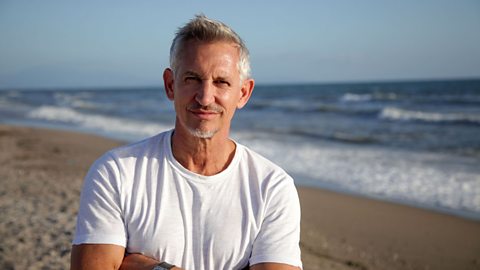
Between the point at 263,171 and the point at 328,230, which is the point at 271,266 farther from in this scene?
the point at 328,230

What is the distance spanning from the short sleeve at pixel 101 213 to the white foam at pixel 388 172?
592 cm

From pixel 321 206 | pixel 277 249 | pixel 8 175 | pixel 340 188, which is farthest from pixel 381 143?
pixel 277 249

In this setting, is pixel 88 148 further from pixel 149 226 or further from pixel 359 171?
pixel 149 226

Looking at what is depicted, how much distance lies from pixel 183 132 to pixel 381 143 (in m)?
12.8

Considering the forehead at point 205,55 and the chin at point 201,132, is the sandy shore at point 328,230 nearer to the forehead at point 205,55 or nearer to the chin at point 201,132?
the chin at point 201,132

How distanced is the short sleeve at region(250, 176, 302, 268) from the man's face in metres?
0.42

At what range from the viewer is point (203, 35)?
205 cm

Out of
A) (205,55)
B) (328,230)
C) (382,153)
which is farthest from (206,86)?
(382,153)

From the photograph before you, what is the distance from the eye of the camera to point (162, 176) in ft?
6.93

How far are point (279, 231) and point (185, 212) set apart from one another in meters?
0.43

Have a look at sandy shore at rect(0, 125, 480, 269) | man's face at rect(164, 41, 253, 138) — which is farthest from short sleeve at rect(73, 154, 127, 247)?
sandy shore at rect(0, 125, 480, 269)

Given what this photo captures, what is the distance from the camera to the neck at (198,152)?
86.9 inches

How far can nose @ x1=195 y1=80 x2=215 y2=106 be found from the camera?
2086 mm

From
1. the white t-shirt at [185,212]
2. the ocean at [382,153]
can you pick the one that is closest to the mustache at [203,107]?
the white t-shirt at [185,212]
